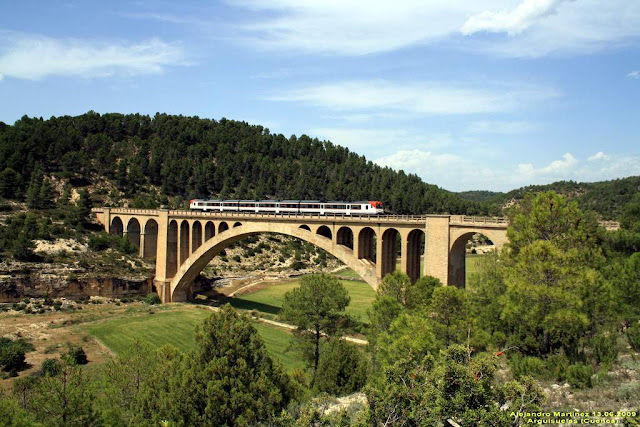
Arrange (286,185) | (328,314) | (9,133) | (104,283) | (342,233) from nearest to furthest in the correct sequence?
1. (328,314)
2. (342,233)
3. (104,283)
4. (9,133)
5. (286,185)

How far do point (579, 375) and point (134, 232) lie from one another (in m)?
59.3

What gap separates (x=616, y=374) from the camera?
1742 centimetres

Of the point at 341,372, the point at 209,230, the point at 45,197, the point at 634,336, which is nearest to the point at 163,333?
the point at 209,230

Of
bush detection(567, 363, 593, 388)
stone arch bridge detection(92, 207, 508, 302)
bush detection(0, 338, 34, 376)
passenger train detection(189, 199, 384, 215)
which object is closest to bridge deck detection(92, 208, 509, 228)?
stone arch bridge detection(92, 207, 508, 302)

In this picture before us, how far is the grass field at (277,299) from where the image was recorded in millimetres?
53197

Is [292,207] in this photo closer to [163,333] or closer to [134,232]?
[163,333]

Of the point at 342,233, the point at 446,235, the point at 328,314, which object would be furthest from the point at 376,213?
the point at 328,314

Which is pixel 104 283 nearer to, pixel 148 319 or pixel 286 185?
pixel 148 319

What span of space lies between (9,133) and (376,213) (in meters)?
76.9

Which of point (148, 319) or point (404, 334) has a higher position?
point (404, 334)

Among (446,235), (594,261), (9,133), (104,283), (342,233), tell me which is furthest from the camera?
(9,133)

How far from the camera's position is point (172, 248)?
2199 inches

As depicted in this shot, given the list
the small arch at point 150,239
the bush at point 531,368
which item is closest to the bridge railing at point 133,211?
the small arch at point 150,239

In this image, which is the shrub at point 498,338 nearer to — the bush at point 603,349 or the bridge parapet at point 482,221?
the bush at point 603,349
